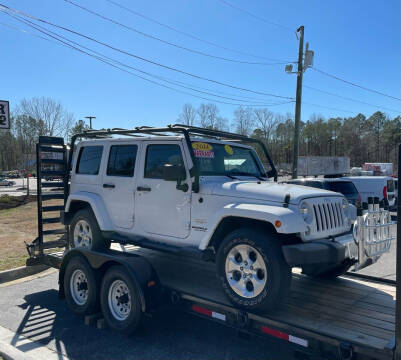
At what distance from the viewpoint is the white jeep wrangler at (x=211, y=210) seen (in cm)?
365

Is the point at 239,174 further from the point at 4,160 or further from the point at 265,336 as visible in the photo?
the point at 4,160

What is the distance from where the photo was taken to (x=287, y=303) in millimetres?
3930

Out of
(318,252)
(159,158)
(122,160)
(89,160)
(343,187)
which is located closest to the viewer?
(318,252)

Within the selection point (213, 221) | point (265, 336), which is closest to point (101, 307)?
point (213, 221)

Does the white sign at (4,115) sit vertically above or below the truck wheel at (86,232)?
above

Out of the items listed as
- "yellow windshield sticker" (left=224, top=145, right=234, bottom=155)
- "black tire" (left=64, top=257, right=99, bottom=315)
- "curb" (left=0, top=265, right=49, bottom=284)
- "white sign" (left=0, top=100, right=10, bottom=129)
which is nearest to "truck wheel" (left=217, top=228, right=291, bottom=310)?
"yellow windshield sticker" (left=224, top=145, right=234, bottom=155)

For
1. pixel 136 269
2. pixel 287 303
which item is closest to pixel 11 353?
pixel 136 269

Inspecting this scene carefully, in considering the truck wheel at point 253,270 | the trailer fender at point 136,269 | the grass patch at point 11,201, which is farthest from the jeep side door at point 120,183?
the grass patch at point 11,201

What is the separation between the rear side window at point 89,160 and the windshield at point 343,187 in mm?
8503

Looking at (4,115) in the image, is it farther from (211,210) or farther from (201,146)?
(211,210)

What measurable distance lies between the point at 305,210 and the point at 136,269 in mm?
2031

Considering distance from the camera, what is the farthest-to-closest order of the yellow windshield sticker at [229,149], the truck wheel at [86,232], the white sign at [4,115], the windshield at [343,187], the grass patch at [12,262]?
the windshield at [343,187]
the grass patch at [12,262]
the white sign at [4,115]
the truck wheel at [86,232]
the yellow windshield sticker at [229,149]

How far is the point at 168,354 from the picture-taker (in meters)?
4.09

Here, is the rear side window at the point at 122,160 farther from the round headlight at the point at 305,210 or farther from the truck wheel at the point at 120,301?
the round headlight at the point at 305,210
